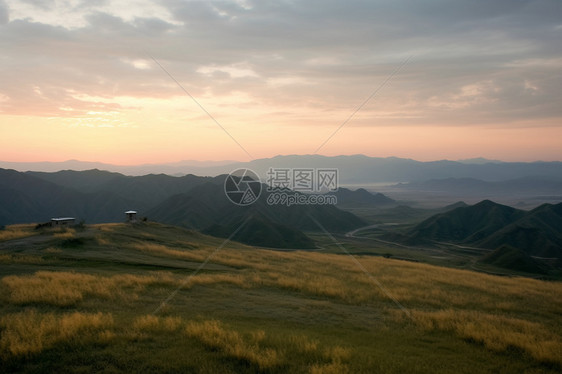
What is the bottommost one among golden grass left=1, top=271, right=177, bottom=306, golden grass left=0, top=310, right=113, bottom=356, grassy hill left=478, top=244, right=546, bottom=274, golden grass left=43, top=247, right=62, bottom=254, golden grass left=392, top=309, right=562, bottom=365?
grassy hill left=478, top=244, right=546, bottom=274

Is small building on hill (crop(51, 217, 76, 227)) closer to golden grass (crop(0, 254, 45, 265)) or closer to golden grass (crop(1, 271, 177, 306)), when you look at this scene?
golden grass (crop(0, 254, 45, 265))

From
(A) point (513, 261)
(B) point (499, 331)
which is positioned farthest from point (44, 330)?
(A) point (513, 261)

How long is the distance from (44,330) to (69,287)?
5.72 m

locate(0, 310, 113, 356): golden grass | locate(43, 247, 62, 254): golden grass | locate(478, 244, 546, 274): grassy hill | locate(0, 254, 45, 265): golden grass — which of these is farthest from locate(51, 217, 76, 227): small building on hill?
locate(478, 244, 546, 274): grassy hill

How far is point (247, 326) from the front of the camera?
12.6 m

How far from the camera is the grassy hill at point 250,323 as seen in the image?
30.8ft

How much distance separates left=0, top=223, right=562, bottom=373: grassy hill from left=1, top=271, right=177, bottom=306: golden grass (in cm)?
5

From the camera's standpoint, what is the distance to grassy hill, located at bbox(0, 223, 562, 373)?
938 cm

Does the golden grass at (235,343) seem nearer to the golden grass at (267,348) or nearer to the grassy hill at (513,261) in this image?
the golden grass at (267,348)

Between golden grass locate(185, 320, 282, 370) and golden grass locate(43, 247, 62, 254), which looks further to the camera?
golden grass locate(43, 247, 62, 254)

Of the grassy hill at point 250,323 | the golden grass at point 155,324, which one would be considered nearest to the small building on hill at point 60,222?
the grassy hill at point 250,323

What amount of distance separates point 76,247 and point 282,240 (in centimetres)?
8755

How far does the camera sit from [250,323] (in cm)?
1313
